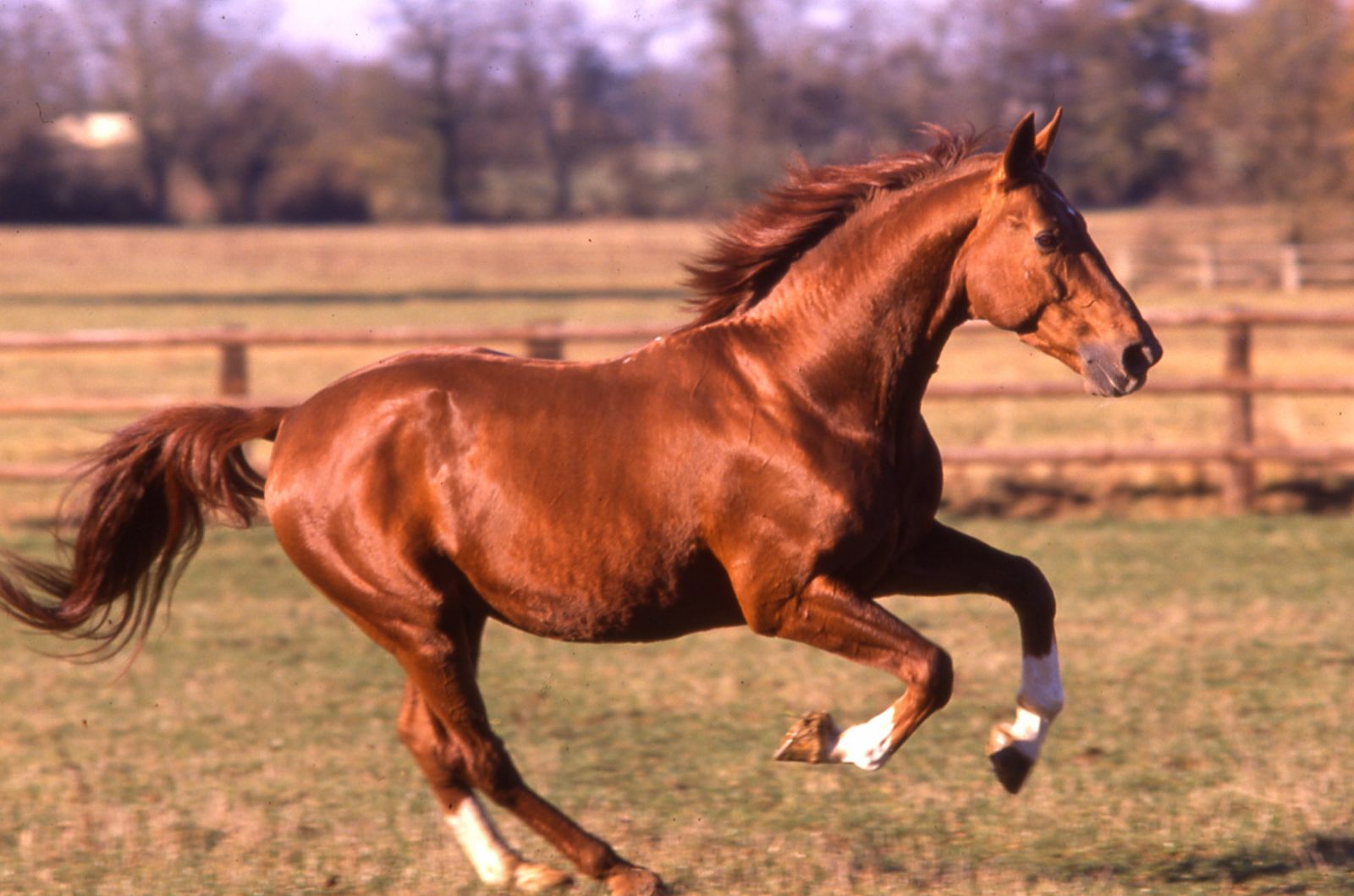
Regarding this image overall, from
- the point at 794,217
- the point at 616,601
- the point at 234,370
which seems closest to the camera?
the point at 616,601

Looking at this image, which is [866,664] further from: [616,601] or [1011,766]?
[616,601]

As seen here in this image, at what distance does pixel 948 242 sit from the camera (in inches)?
149

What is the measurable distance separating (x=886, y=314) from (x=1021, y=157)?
18.6 inches

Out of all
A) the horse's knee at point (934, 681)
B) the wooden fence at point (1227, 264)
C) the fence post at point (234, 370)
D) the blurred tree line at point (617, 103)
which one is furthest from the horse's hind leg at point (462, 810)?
the wooden fence at point (1227, 264)

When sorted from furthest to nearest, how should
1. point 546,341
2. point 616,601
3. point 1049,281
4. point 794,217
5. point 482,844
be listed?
point 546,341 → point 482,844 → point 794,217 → point 616,601 → point 1049,281

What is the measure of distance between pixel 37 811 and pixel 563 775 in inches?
64.0

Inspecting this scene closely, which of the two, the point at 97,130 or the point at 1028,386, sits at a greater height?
the point at 97,130

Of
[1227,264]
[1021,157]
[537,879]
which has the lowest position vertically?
[1227,264]

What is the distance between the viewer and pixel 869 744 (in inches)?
143

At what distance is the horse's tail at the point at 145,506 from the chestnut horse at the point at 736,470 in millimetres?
339

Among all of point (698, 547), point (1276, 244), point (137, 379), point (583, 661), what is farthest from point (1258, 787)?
point (1276, 244)

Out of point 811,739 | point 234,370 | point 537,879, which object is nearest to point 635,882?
point 537,879

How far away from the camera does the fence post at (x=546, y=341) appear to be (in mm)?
10344

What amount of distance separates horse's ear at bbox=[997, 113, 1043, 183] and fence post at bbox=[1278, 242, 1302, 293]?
28606 mm
